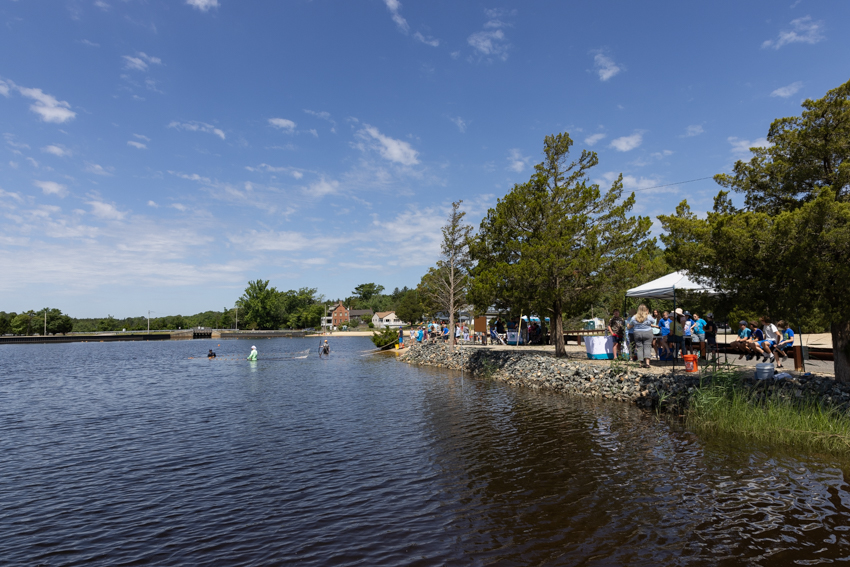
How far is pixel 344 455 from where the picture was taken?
1038 cm

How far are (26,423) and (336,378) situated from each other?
1320cm

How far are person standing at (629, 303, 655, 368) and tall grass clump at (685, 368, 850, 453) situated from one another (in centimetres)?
345

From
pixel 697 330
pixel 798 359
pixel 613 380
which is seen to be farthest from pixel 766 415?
pixel 697 330

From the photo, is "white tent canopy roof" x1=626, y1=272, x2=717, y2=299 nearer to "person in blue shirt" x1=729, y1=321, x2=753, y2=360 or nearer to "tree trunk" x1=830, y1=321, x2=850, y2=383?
"person in blue shirt" x1=729, y1=321, x2=753, y2=360

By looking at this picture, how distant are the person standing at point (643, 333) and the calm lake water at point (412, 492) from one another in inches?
106

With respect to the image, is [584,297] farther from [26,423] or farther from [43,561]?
[26,423]

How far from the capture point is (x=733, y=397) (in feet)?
37.1

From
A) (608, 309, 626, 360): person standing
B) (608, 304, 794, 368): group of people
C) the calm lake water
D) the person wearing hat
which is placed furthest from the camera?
(608, 309, 626, 360): person standing

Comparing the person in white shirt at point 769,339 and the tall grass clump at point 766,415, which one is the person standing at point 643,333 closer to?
the person in white shirt at point 769,339

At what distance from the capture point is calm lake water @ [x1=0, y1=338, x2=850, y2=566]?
19.5 feet

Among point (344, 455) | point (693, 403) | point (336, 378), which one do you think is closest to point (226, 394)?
point (336, 378)

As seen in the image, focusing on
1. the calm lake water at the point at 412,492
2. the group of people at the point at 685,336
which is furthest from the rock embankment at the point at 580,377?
the group of people at the point at 685,336

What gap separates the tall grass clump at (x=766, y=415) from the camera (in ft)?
30.5

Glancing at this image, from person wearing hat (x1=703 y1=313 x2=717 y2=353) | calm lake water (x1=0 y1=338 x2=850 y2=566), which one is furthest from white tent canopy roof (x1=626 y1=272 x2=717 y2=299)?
calm lake water (x1=0 y1=338 x2=850 y2=566)
